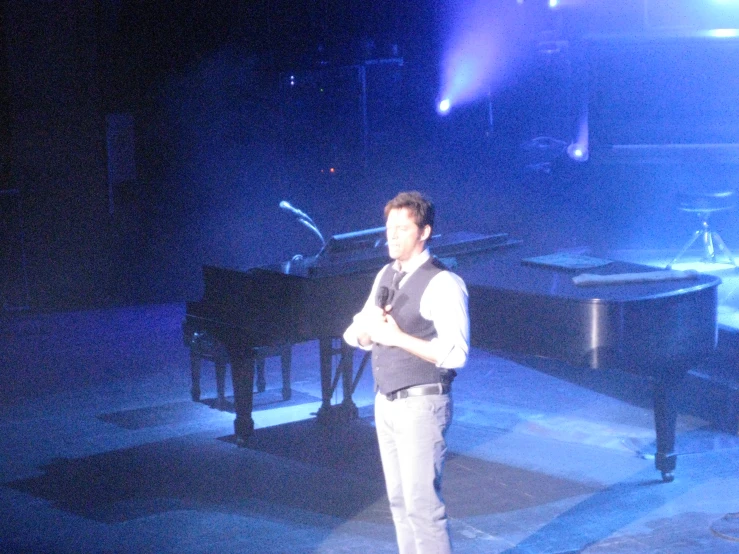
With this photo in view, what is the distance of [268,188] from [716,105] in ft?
15.8

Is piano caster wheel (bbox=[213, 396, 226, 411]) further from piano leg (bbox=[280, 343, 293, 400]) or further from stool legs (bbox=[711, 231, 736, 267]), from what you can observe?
stool legs (bbox=[711, 231, 736, 267])

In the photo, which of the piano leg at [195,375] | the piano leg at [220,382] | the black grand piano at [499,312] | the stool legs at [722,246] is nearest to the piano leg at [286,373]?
the piano leg at [220,382]

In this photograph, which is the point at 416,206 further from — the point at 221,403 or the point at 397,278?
the point at 221,403

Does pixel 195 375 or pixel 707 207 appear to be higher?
pixel 707 207

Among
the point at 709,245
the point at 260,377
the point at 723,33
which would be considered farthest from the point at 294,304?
the point at 723,33

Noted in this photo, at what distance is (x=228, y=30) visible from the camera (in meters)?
10.6

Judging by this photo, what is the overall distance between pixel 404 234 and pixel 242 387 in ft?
9.05

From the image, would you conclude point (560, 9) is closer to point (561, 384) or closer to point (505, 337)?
point (561, 384)

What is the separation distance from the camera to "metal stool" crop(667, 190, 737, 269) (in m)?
9.99

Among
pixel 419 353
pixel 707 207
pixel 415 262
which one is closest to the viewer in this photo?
pixel 419 353

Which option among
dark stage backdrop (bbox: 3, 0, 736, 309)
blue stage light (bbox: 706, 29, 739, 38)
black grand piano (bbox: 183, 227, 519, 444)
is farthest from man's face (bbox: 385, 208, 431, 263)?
blue stage light (bbox: 706, 29, 739, 38)

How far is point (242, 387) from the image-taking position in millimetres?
6121

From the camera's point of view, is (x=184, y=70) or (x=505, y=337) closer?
(x=505, y=337)

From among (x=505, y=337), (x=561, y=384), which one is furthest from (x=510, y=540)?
(x=561, y=384)
